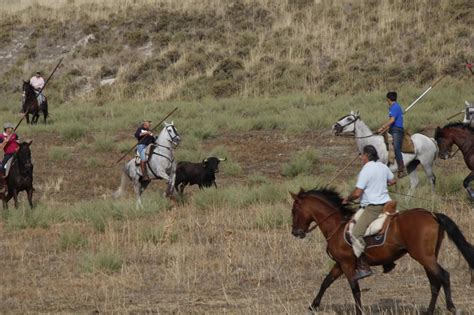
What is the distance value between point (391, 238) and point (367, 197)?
622 millimetres

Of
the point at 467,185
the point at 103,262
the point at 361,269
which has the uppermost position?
the point at 361,269

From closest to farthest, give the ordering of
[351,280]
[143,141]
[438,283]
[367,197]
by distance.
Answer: [438,283], [351,280], [367,197], [143,141]

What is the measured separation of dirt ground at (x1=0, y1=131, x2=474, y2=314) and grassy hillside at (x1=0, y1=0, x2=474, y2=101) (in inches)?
809

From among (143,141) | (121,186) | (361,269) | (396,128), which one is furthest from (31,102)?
(361,269)

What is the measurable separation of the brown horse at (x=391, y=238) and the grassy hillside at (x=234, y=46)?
86.9ft

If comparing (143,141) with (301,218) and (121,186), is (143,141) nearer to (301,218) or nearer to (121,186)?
(121,186)

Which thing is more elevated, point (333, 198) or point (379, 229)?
point (333, 198)

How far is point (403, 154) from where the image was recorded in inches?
760

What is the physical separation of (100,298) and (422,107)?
22.0 metres

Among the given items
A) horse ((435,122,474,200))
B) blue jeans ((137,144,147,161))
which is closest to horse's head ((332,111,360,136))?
horse ((435,122,474,200))

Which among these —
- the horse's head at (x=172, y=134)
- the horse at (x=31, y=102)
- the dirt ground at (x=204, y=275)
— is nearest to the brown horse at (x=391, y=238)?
the dirt ground at (x=204, y=275)

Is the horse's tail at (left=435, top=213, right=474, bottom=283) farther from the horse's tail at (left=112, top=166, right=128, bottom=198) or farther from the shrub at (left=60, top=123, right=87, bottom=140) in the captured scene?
the shrub at (left=60, top=123, right=87, bottom=140)

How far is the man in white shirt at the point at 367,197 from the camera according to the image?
9844mm

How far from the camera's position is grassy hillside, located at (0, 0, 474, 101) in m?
38.2
